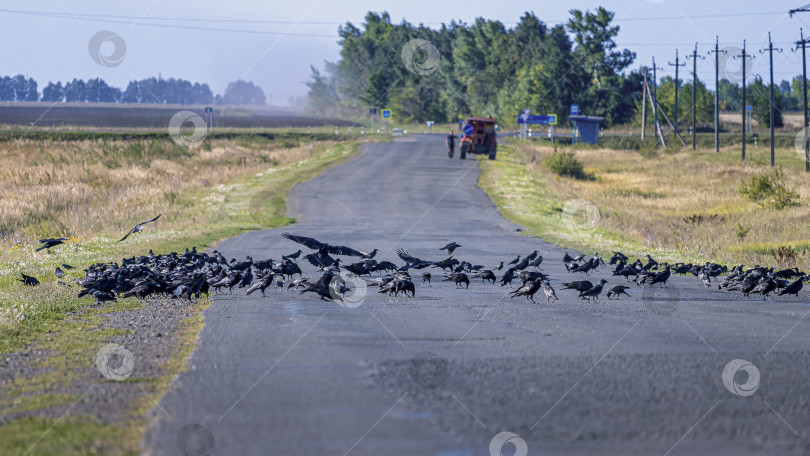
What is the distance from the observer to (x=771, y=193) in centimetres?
4503

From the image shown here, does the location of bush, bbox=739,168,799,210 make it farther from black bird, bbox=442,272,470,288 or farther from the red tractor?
black bird, bbox=442,272,470,288

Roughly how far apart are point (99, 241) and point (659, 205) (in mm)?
32977

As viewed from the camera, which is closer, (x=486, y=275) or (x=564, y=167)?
(x=486, y=275)

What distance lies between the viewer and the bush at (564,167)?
64.6 meters

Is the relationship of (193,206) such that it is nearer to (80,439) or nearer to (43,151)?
(43,151)

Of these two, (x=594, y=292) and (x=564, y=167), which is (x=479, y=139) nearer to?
(x=564, y=167)

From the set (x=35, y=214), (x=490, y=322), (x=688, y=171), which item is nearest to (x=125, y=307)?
(x=490, y=322)

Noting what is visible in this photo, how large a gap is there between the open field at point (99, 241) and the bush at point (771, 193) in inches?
922

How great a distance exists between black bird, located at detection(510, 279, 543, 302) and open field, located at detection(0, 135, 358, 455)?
5.41m

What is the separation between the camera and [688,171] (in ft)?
225

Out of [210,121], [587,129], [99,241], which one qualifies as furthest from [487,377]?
[210,121]

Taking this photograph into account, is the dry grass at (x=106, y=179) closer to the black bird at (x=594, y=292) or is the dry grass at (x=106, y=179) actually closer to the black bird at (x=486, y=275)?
the black bird at (x=486, y=275)

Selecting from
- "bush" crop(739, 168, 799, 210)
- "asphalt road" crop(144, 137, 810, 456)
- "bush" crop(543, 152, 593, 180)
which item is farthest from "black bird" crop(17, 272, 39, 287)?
"bush" crop(543, 152, 593, 180)

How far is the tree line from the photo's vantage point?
12444 centimetres
